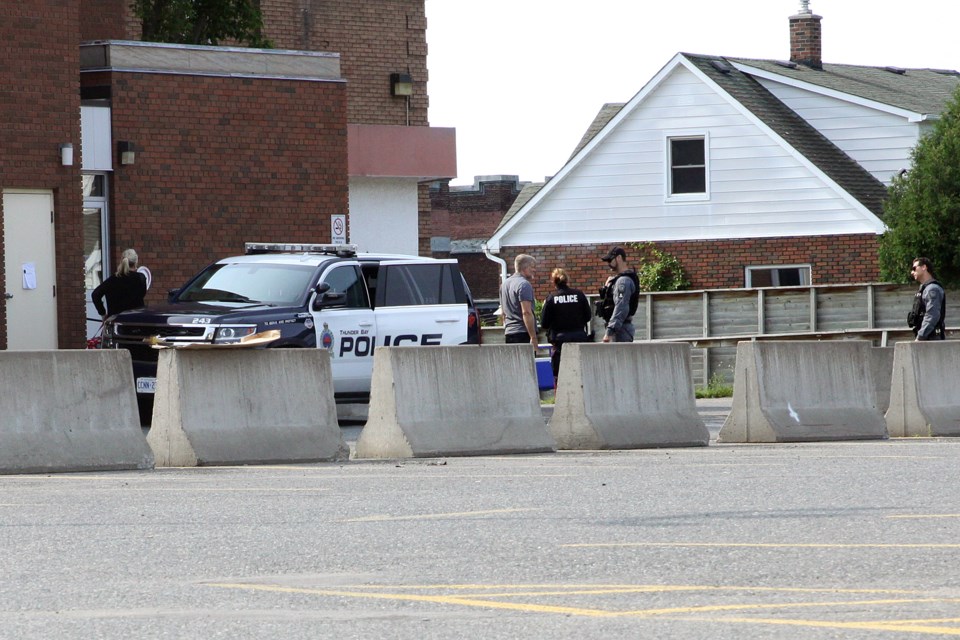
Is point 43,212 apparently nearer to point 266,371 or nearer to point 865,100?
point 266,371

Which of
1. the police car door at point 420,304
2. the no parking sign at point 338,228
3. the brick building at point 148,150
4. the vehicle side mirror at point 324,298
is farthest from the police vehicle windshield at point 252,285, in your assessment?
the no parking sign at point 338,228

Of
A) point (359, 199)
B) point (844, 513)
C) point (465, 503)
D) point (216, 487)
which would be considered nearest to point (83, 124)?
point (359, 199)

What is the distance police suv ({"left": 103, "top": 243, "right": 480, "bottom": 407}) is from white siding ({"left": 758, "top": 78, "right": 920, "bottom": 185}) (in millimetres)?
18682

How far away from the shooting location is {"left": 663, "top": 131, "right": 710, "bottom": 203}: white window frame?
37.5 metres

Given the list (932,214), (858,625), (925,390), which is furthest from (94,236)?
(858,625)

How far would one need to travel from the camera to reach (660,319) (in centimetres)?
3206

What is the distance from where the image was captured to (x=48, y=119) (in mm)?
21859

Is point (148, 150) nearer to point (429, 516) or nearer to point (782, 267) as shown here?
point (429, 516)

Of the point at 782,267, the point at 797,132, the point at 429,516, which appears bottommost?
the point at 429,516

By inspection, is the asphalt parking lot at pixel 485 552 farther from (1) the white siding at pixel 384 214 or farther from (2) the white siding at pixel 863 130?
(2) the white siding at pixel 863 130

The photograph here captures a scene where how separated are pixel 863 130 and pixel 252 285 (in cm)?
2169

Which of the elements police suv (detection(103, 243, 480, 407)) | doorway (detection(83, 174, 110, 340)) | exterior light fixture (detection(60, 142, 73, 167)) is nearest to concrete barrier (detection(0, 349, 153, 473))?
police suv (detection(103, 243, 480, 407))

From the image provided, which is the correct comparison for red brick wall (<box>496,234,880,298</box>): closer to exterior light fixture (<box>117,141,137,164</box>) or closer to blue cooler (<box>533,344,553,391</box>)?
exterior light fixture (<box>117,141,137,164</box>)

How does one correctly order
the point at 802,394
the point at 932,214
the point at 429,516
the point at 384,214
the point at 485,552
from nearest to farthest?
the point at 485,552 < the point at 429,516 < the point at 802,394 < the point at 932,214 < the point at 384,214
